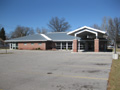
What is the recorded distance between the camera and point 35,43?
35781 millimetres

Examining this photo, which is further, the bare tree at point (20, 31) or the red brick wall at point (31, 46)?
the bare tree at point (20, 31)

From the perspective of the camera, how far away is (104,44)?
33250mm

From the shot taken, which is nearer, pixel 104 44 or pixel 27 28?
pixel 104 44

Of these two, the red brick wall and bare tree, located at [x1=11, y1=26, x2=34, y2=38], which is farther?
bare tree, located at [x1=11, y1=26, x2=34, y2=38]

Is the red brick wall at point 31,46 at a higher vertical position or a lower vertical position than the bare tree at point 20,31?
lower

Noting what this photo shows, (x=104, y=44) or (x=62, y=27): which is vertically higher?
(x=62, y=27)

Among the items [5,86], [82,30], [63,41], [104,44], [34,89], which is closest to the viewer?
[34,89]

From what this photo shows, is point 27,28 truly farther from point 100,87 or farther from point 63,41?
point 100,87

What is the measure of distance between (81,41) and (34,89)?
3045 centimetres

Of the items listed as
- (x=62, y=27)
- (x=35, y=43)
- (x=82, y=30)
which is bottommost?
(x=35, y=43)

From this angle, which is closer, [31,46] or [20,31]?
[31,46]

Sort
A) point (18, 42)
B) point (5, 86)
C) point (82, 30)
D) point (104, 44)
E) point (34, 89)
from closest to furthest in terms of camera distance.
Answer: point (34, 89) < point (5, 86) < point (82, 30) < point (104, 44) < point (18, 42)

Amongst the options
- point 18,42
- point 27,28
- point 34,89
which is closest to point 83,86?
point 34,89

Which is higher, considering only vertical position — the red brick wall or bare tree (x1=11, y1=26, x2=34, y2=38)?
bare tree (x1=11, y1=26, x2=34, y2=38)
